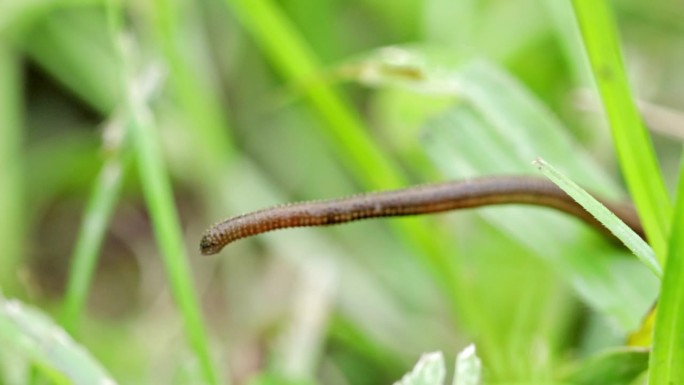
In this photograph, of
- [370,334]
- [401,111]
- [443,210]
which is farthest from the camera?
[401,111]

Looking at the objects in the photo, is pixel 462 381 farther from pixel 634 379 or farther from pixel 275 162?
pixel 275 162

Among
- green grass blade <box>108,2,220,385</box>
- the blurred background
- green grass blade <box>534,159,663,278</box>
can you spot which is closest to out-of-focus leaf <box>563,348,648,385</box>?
the blurred background

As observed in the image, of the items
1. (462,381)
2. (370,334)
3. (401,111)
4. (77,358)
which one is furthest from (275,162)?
(462,381)

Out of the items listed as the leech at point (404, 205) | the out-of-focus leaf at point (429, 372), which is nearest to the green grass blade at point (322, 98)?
the leech at point (404, 205)

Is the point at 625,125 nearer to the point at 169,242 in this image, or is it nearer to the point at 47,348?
the point at 169,242

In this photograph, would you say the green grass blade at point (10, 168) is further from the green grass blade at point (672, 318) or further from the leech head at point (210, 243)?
the green grass blade at point (672, 318)

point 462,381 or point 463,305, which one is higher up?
point 463,305
